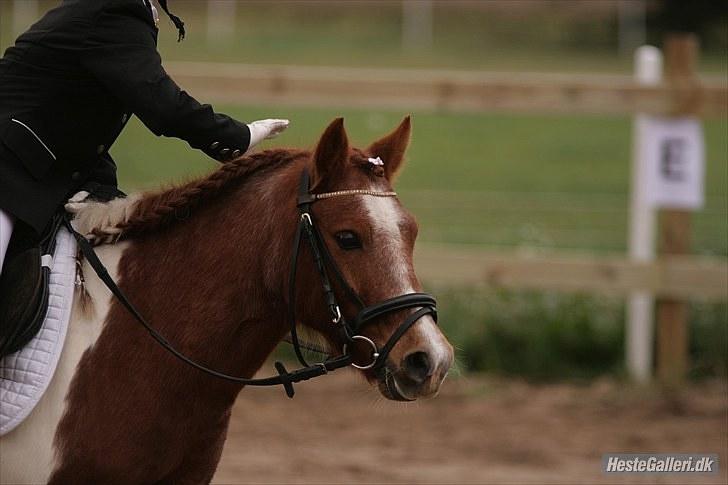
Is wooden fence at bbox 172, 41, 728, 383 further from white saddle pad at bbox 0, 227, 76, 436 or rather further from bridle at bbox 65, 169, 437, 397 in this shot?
white saddle pad at bbox 0, 227, 76, 436

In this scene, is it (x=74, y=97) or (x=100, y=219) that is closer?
(x=74, y=97)

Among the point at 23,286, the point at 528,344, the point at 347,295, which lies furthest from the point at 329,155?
the point at 528,344

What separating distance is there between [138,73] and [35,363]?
846mm

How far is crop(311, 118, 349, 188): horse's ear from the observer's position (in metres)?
3.15

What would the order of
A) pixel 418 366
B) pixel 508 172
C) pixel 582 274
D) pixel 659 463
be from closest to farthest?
1. pixel 418 366
2. pixel 659 463
3. pixel 582 274
4. pixel 508 172

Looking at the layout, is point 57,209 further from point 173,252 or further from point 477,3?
point 477,3

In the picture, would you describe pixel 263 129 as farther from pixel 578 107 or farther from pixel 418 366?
pixel 578 107

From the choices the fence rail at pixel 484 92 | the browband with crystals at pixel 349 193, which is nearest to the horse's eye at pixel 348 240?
the browband with crystals at pixel 349 193

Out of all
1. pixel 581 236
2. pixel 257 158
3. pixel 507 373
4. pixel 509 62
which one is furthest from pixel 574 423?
pixel 509 62

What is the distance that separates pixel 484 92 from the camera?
Result: 786 cm

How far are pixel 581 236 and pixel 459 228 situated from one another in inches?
54.2

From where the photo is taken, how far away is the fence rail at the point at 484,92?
25.7 feet

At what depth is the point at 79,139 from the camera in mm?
3322

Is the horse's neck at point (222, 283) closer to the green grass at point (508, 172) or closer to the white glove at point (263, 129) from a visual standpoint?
the white glove at point (263, 129)
